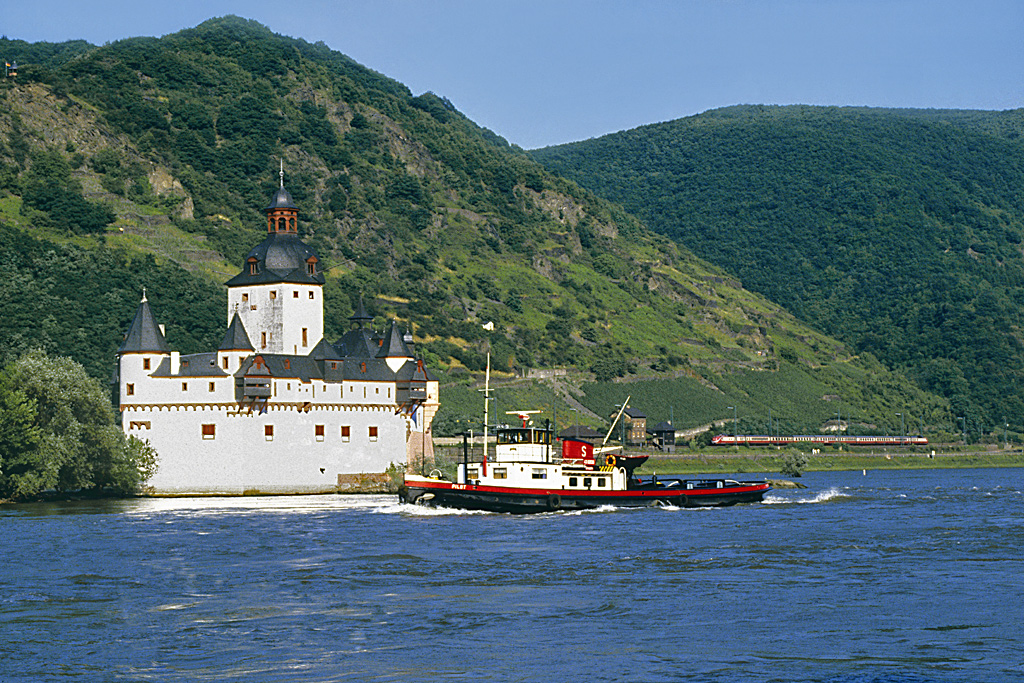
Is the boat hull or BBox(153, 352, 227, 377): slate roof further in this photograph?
BBox(153, 352, 227, 377): slate roof

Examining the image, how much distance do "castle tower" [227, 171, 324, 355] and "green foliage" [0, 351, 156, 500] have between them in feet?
43.7

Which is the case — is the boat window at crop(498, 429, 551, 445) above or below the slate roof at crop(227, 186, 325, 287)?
below

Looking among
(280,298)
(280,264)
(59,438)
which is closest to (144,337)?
(280,298)

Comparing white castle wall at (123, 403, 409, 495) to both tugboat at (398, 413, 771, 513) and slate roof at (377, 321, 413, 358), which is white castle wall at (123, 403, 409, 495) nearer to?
slate roof at (377, 321, 413, 358)

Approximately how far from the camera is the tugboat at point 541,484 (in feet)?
292

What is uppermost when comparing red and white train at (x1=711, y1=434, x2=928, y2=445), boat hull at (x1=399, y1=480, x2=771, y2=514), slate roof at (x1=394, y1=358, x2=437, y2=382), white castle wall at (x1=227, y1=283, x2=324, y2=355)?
white castle wall at (x1=227, y1=283, x2=324, y2=355)

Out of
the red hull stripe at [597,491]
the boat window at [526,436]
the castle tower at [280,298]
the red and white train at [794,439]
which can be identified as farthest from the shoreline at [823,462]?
the boat window at [526,436]

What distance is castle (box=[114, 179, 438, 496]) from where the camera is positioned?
10344 centimetres

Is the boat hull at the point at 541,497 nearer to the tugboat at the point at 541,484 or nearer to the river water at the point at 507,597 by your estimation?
the tugboat at the point at 541,484

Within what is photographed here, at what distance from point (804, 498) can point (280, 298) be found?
43721mm

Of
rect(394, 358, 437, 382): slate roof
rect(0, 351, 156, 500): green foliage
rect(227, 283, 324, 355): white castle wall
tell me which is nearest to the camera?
rect(0, 351, 156, 500): green foliage

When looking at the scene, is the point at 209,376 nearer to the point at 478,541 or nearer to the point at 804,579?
the point at 478,541

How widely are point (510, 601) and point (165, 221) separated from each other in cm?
15078

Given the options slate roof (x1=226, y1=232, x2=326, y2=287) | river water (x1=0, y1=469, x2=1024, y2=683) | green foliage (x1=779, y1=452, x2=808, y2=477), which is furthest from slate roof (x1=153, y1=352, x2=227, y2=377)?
green foliage (x1=779, y1=452, x2=808, y2=477)
